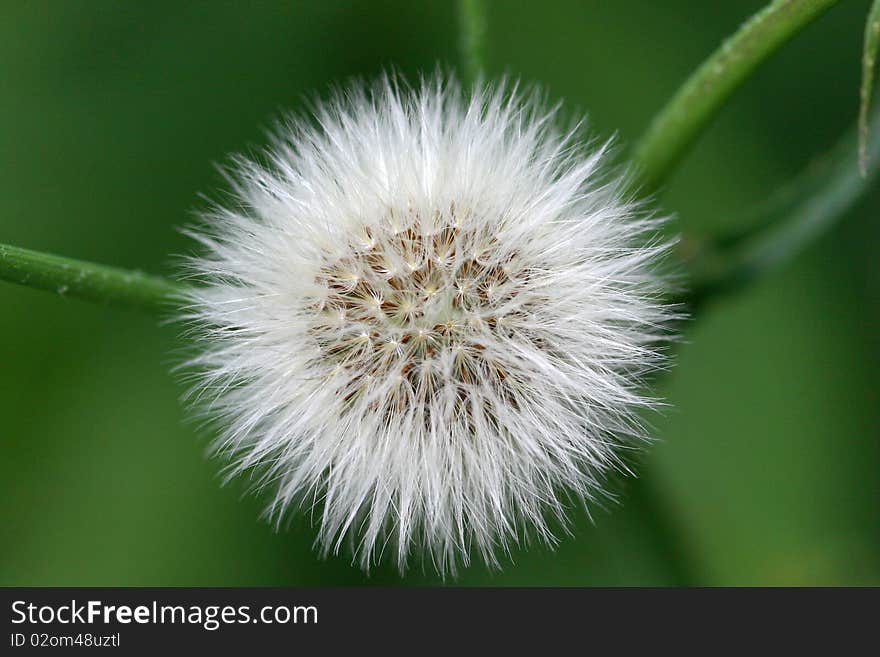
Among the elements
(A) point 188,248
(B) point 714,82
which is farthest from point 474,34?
(A) point 188,248

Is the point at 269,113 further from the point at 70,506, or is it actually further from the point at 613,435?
the point at 613,435

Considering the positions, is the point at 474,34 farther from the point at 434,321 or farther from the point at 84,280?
the point at 84,280

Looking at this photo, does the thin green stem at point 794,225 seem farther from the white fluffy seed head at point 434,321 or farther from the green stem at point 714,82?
the white fluffy seed head at point 434,321

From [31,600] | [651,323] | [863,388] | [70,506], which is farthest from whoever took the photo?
[863,388]

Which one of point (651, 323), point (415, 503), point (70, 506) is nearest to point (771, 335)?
point (651, 323)

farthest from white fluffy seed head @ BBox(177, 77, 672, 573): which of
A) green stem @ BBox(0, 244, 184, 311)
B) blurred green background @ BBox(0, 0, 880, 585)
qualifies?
blurred green background @ BBox(0, 0, 880, 585)

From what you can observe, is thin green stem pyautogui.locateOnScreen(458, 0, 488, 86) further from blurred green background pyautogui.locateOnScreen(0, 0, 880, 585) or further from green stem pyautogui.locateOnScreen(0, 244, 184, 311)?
blurred green background pyautogui.locateOnScreen(0, 0, 880, 585)

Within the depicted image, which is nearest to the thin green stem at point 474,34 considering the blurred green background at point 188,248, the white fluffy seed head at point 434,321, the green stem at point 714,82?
the white fluffy seed head at point 434,321
